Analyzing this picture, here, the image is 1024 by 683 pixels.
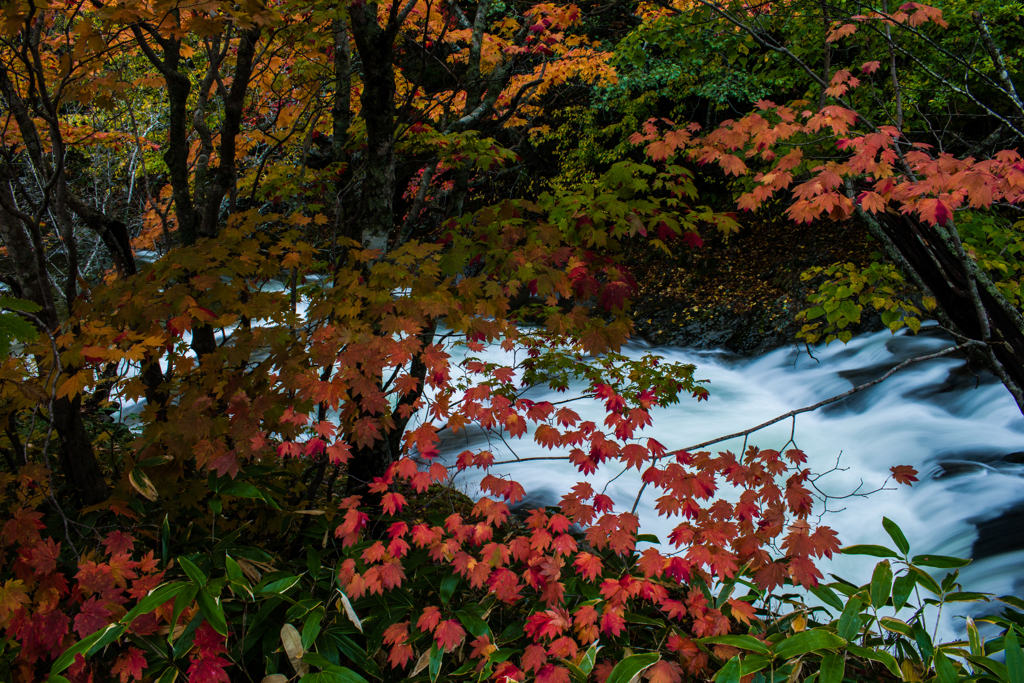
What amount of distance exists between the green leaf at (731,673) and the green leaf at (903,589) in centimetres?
80

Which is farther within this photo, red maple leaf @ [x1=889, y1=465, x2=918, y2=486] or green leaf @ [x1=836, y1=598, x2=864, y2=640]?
red maple leaf @ [x1=889, y1=465, x2=918, y2=486]

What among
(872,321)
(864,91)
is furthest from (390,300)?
(872,321)

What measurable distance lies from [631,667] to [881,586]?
1148mm

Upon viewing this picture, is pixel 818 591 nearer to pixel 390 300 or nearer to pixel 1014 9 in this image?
pixel 390 300

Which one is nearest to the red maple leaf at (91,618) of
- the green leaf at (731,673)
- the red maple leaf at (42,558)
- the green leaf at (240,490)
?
the red maple leaf at (42,558)

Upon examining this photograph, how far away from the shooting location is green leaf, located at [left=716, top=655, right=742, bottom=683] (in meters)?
2.01

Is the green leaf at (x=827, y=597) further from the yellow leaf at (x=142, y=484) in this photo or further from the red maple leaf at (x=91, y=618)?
the yellow leaf at (x=142, y=484)

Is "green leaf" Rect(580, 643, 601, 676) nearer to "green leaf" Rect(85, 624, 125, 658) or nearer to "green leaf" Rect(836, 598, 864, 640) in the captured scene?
"green leaf" Rect(836, 598, 864, 640)

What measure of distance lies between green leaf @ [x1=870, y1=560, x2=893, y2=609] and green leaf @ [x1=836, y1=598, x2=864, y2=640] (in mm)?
107

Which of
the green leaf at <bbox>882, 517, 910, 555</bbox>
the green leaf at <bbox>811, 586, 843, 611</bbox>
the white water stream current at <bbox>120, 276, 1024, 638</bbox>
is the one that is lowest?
the white water stream current at <bbox>120, 276, 1024, 638</bbox>

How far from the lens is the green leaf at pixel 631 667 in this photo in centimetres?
210

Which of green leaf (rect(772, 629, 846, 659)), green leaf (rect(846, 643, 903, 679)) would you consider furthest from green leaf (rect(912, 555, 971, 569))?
green leaf (rect(772, 629, 846, 659))

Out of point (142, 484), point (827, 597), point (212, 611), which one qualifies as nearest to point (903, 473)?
point (827, 597)

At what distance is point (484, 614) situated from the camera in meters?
2.48
